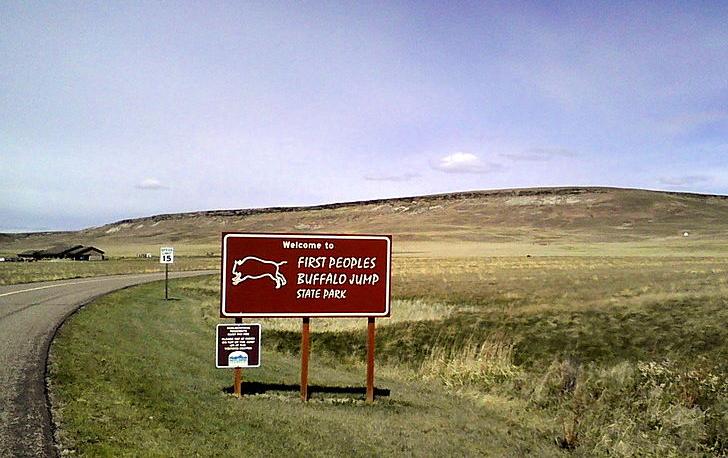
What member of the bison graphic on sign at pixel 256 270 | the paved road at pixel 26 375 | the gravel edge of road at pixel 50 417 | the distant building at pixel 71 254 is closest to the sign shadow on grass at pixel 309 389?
the bison graphic on sign at pixel 256 270

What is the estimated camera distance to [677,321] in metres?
19.0

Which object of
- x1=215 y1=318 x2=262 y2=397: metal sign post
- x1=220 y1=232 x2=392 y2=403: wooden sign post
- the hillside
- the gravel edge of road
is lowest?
the gravel edge of road

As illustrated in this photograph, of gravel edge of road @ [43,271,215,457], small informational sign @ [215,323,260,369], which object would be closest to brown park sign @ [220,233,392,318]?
small informational sign @ [215,323,260,369]

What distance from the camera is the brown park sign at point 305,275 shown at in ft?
32.3

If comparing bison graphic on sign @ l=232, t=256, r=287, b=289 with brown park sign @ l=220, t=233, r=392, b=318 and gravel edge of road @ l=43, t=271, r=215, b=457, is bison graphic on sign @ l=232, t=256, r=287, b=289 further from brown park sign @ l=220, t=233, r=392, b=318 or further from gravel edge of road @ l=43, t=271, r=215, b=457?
gravel edge of road @ l=43, t=271, r=215, b=457

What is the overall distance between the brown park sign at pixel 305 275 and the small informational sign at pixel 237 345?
250 millimetres

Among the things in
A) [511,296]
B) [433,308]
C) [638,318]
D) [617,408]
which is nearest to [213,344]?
[617,408]

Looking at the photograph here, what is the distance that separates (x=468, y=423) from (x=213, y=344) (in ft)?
26.3

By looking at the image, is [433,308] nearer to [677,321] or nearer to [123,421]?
[677,321]

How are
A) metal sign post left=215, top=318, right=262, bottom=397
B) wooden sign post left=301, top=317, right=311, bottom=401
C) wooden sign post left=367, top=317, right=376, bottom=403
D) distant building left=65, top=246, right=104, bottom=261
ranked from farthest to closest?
distant building left=65, top=246, right=104, bottom=261
wooden sign post left=367, top=317, right=376, bottom=403
wooden sign post left=301, top=317, right=311, bottom=401
metal sign post left=215, top=318, right=262, bottom=397

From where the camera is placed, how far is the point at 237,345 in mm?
9898

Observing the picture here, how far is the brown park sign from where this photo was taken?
388 inches

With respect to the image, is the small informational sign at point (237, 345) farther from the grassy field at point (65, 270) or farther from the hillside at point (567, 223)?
the hillside at point (567, 223)

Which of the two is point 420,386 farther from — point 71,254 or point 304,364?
point 71,254
